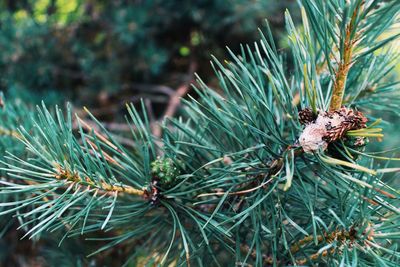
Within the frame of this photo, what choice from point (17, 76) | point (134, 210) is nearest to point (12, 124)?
point (134, 210)

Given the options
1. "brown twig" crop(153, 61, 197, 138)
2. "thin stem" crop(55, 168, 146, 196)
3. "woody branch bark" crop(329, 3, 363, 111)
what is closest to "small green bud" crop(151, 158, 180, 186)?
"thin stem" crop(55, 168, 146, 196)

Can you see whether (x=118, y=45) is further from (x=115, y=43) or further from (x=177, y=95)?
(x=177, y=95)

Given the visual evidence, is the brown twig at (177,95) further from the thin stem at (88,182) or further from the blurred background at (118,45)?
the thin stem at (88,182)

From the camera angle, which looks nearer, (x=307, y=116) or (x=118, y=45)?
(x=307, y=116)

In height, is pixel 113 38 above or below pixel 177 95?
above

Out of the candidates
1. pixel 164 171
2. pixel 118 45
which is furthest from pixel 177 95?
pixel 164 171

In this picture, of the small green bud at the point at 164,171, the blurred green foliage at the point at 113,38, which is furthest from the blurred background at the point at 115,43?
the small green bud at the point at 164,171
